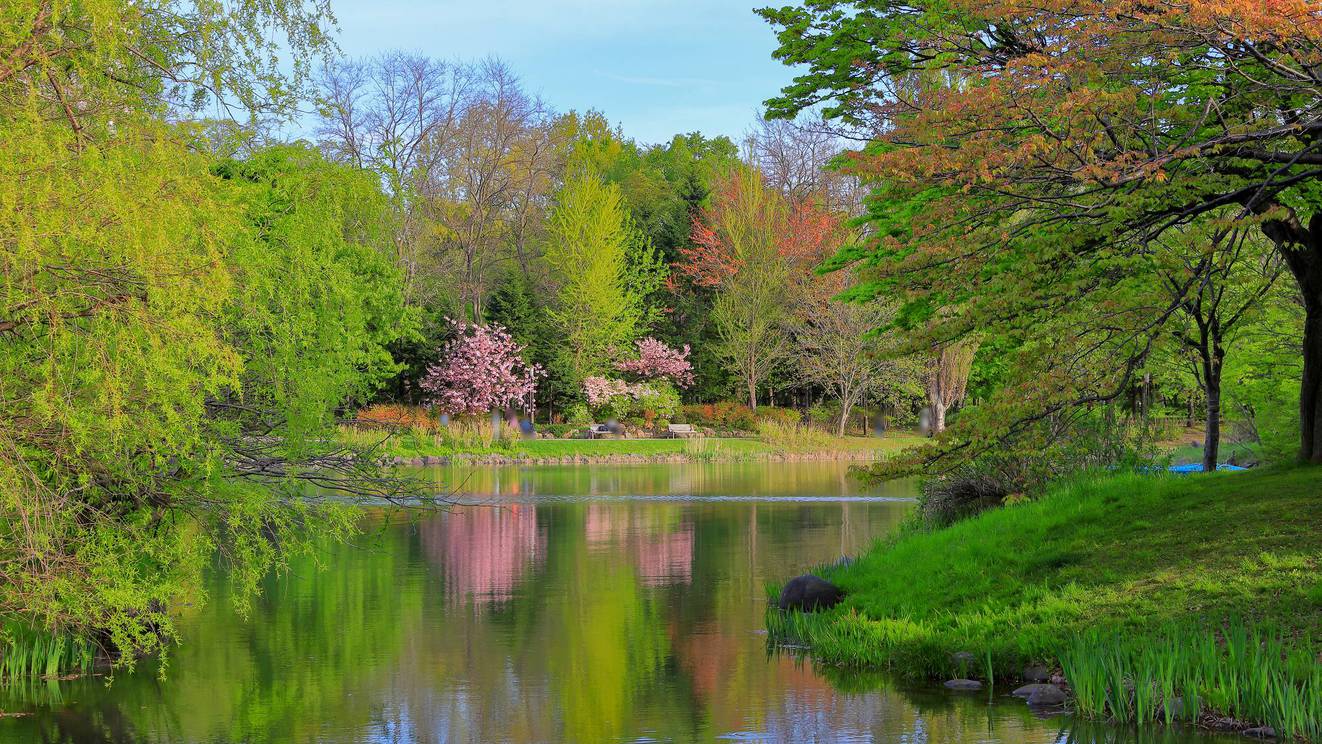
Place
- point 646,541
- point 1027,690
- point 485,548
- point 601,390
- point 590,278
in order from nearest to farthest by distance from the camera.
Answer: point 1027,690 < point 485,548 < point 646,541 < point 601,390 < point 590,278

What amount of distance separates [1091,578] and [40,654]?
35.2 ft

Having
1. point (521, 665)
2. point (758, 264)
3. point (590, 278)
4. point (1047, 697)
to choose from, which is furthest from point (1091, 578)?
point (758, 264)

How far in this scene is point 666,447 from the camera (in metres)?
45.9

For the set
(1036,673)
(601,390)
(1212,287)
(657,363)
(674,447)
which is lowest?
(1036,673)

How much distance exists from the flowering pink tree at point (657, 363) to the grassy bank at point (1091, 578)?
3790 centimetres

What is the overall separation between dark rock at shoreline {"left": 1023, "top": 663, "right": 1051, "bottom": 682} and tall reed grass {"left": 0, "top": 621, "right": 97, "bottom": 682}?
354 inches

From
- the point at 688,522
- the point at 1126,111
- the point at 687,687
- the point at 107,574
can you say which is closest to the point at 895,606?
the point at 687,687

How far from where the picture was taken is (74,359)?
32.4ft

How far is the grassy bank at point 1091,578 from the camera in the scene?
11.6 m

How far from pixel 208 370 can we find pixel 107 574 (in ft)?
6.87

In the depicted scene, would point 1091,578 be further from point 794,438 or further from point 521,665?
point 794,438

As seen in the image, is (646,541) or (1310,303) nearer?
(1310,303)

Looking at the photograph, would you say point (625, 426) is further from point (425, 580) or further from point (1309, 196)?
point (1309, 196)

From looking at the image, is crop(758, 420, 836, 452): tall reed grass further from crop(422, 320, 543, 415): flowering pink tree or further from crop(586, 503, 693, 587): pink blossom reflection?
crop(586, 503, 693, 587): pink blossom reflection
